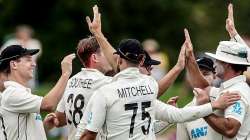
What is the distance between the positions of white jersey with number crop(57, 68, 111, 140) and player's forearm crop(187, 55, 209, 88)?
42.1 inches

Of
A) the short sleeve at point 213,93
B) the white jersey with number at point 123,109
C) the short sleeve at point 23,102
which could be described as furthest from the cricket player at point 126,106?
the short sleeve at point 23,102

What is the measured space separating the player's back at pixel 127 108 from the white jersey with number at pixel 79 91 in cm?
83

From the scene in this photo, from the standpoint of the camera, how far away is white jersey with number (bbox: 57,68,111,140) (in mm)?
15625

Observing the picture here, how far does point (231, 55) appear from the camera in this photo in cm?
1527

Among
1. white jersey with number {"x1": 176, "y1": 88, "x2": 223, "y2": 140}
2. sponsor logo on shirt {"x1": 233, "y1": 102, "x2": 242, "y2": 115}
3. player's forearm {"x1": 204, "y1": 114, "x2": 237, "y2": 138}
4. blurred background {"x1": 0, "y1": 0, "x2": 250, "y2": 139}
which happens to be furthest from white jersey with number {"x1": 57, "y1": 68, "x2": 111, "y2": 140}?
blurred background {"x1": 0, "y1": 0, "x2": 250, "y2": 139}

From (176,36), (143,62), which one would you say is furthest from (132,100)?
(176,36)

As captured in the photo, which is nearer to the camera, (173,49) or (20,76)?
(20,76)

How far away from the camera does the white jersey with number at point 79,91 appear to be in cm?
1562

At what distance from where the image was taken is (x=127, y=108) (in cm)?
1466

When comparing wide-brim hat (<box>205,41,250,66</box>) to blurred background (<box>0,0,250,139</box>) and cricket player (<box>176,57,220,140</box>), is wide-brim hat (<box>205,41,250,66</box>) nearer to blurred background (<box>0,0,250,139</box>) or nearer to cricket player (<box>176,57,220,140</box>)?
cricket player (<box>176,57,220,140</box>)

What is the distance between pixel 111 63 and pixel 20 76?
1227mm

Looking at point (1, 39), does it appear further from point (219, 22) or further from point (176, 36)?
point (219, 22)

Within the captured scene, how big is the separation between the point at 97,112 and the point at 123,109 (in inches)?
12.7

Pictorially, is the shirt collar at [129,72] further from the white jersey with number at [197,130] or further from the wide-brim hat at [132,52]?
the white jersey with number at [197,130]
